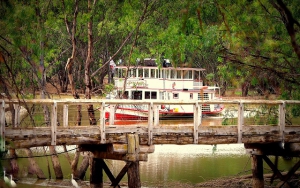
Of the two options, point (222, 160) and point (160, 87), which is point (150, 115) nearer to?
point (222, 160)

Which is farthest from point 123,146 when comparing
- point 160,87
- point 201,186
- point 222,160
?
point 160,87

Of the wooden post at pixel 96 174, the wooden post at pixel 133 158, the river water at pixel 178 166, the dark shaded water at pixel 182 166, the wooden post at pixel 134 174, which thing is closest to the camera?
the wooden post at pixel 133 158

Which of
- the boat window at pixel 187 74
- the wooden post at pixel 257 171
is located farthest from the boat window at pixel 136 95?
the wooden post at pixel 257 171

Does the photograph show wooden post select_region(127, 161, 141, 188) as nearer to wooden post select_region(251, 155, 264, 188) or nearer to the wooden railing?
the wooden railing

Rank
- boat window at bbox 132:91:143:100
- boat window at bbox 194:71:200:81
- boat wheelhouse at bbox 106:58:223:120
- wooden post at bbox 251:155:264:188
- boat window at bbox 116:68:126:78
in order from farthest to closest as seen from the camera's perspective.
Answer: boat window at bbox 194:71:200:81, boat window at bbox 132:91:143:100, boat wheelhouse at bbox 106:58:223:120, boat window at bbox 116:68:126:78, wooden post at bbox 251:155:264:188

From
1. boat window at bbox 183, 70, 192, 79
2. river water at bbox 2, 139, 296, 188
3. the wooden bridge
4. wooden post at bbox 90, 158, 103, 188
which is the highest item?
boat window at bbox 183, 70, 192, 79

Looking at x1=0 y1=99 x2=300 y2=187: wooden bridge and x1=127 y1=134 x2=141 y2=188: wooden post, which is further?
x1=127 y1=134 x2=141 y2=188: wooden post

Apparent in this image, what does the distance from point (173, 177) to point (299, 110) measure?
5.10 metres

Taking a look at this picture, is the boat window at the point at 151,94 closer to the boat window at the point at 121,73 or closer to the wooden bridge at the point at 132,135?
the boat window at the point at 121,73

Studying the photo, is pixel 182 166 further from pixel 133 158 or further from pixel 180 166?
pixel 133 158

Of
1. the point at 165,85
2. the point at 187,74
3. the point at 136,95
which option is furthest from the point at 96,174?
the point at 187,74

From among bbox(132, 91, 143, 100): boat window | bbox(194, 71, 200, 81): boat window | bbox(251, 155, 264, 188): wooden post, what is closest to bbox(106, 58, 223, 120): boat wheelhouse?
bbox(132, 91, 143, 100): boat window

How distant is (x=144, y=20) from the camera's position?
2527 cm

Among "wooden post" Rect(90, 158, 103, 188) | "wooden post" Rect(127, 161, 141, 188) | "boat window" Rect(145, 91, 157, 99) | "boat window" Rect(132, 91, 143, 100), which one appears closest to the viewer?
"wooden post" Rect(127, 161, 141, 188)
